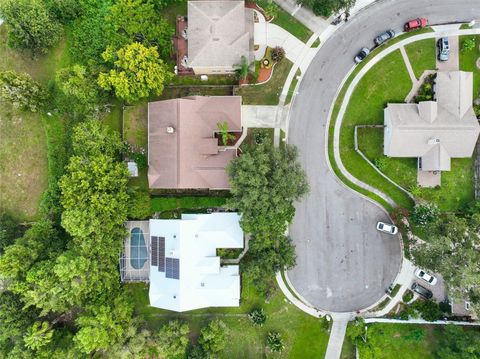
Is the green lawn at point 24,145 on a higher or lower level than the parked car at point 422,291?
higher

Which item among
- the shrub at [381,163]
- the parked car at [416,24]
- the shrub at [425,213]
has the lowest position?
the shrub at [425,213]

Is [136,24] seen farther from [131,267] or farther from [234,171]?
[131,267]

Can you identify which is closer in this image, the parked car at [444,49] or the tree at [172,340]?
the tree at [172,340]

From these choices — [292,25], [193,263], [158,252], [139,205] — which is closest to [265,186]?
[193,263]

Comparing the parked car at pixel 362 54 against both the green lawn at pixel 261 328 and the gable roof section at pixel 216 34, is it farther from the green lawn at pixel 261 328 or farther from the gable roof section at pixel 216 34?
the green lawn at pixel 261 328

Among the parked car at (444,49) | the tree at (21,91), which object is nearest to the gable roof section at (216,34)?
the tree at (21,91)

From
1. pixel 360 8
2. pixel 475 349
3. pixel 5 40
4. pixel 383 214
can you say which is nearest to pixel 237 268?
pixel 383 214

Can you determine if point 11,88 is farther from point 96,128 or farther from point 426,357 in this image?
point 426,357
